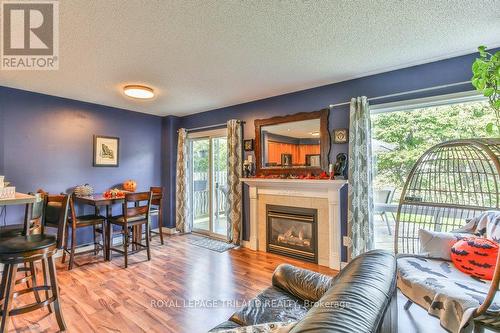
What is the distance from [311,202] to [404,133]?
1.45m

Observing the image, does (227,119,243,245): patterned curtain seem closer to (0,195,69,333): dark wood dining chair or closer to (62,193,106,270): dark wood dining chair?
(62,193,106,270): dark wood dining chair

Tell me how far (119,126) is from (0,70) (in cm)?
185

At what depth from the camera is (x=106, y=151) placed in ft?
14.4

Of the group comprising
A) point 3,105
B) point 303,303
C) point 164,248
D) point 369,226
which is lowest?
point 164,248

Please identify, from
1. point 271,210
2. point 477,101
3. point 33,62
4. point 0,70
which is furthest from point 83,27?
point 477,101

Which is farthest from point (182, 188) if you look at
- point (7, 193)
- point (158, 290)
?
point (7, 193)

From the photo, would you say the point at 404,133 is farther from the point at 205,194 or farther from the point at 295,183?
the point at 205,194

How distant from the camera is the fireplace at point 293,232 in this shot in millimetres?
3527

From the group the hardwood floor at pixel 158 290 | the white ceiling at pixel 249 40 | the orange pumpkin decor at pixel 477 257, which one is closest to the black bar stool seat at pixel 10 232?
the hardwood floor at pixel 158 290

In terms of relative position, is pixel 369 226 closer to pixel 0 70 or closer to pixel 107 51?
pixel 107 51

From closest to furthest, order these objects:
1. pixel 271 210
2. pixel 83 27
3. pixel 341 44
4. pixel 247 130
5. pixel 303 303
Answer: pixel 303 303
pixel 83 27
pixel 341 44
pixel 271 210
pixel 247 130

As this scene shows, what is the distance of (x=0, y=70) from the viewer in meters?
2.82

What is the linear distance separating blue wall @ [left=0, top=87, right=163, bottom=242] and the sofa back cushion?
4267 millimetres

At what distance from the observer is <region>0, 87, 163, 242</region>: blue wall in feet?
11.2
